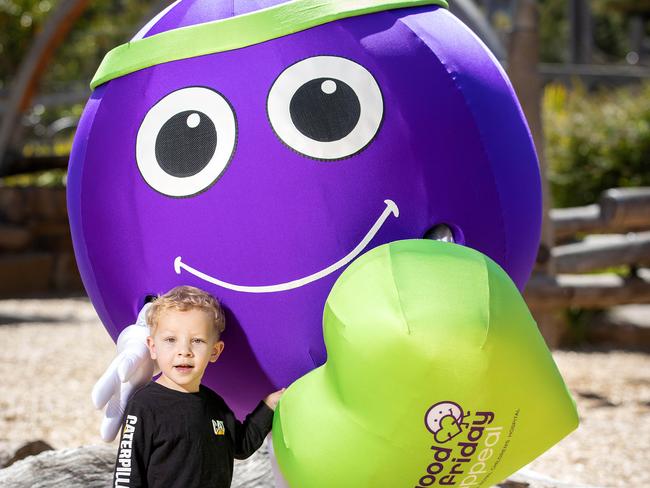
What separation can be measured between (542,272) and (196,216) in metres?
4.59

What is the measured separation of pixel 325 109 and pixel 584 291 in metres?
5.07

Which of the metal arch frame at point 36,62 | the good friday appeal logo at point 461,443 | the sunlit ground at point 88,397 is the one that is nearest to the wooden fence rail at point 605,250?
the sunlit ground at point 88,397

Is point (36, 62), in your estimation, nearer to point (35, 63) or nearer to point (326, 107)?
point (35, 63)

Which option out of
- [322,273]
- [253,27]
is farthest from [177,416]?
[253,27]

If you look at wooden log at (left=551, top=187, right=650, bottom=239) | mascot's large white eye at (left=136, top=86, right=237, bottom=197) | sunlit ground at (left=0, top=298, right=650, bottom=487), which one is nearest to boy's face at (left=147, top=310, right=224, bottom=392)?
mascot's large white eye at (left=136, top=86, right=237, bottom=197)

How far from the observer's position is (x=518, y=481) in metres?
3.39

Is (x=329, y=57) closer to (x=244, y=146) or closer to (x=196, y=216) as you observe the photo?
(x=244, y=146)

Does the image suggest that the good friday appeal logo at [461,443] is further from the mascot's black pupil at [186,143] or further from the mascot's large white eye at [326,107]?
the mascot's black pupil at [186,143]

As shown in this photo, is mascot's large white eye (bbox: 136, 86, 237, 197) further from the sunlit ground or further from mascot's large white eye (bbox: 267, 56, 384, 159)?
the sunlit ground

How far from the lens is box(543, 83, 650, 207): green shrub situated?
1044cm

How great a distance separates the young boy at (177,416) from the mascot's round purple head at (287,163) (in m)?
0.19

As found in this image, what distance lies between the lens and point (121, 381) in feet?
7.52

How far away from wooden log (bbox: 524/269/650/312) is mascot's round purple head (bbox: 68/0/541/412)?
13.2 feet

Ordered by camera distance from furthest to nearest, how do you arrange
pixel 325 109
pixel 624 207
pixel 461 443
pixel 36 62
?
pixel 36 62 → pixel 624 207 → pixel 325 109 → pixel 461 443
